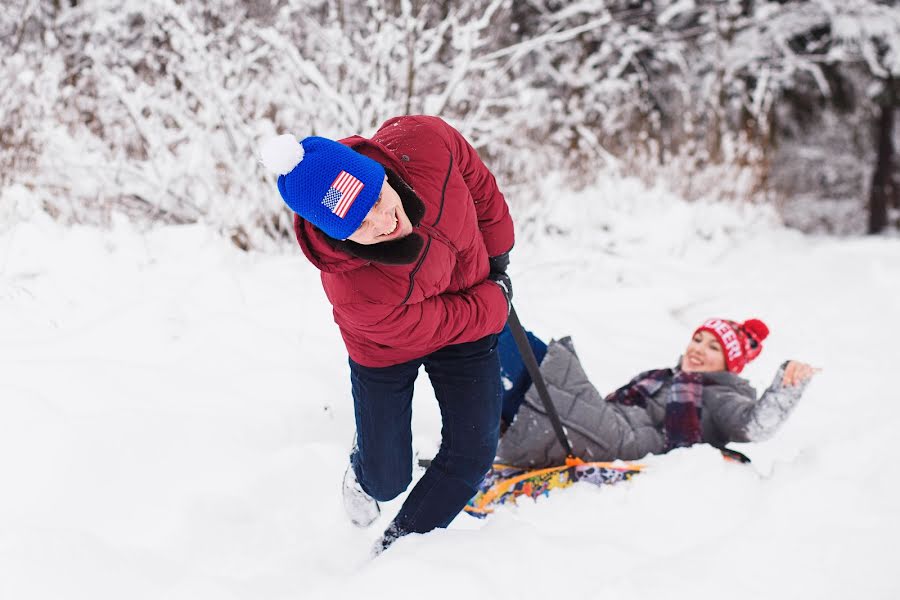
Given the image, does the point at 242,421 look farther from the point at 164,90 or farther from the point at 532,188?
the point at 532,188

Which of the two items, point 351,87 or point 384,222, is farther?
point 351,87

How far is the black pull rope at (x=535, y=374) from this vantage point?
2318 mm

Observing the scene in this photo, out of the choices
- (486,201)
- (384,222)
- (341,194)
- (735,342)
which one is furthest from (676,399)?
(341,194)

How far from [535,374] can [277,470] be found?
2.99ft

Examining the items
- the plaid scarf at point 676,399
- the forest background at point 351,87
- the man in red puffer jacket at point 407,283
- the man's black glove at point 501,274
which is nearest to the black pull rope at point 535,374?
the man's black glove at point 501,274

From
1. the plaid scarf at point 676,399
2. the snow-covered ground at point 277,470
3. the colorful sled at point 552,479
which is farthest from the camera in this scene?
the plaid scarf at point 676,399

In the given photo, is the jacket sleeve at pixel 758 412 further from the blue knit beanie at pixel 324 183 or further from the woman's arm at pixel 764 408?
the blue knit beanie at pixel 324 183

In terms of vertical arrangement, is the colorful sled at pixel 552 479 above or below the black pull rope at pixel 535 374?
below

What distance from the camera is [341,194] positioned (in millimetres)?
1336

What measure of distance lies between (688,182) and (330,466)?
6.35 m

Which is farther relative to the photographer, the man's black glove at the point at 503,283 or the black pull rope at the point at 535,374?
the black pull rope at the point at 535,374

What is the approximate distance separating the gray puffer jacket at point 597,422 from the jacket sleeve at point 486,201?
2.25ft

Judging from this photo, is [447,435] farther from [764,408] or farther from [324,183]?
[764,408]

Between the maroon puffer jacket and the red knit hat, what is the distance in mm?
1249
